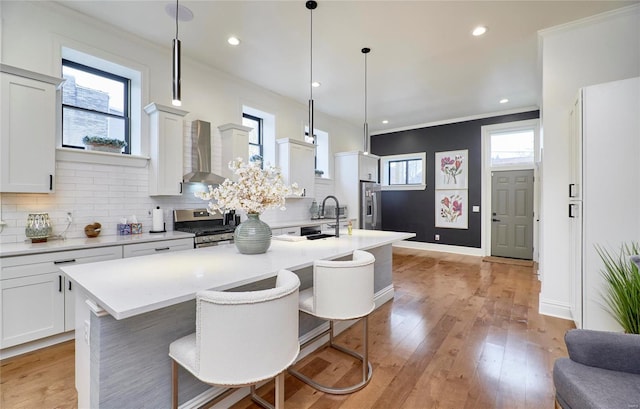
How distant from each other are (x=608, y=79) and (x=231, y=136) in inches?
172

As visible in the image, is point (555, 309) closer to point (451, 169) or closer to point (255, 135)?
point (451, 169)

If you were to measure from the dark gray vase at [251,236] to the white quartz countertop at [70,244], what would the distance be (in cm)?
151

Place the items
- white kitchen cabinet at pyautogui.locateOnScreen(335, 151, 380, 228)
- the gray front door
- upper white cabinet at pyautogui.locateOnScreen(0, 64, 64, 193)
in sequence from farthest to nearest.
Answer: white kitchen cabinet at pyautogui.locateOnScreen(335, 151, 380, 228) < the gray front door < upper white cabinet at pyautogui.locateOnScreen(0, 64, 64, 193)

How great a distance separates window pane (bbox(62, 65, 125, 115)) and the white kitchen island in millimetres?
2474

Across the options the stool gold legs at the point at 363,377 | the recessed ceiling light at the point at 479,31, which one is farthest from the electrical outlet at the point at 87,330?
the recessed ceiling light at the point at 479,31

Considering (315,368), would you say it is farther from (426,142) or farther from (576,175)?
(426,142)

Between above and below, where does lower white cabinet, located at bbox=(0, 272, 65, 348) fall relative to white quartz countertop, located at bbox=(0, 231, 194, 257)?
below

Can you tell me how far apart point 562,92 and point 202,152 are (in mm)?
4292

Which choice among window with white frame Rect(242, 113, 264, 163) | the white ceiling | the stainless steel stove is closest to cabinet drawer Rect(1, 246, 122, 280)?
the stainless steel stove

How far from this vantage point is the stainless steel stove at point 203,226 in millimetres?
3426

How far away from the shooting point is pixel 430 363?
2.23 meters

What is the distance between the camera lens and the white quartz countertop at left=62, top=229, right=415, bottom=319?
113 centimetres

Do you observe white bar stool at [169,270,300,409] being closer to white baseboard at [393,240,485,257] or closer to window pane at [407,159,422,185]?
white baseboard at [393,240,485,257]

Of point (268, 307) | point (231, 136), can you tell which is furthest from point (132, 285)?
point (231, 136)
